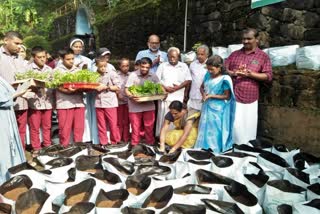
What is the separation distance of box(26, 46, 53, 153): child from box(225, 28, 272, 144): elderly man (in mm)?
2408

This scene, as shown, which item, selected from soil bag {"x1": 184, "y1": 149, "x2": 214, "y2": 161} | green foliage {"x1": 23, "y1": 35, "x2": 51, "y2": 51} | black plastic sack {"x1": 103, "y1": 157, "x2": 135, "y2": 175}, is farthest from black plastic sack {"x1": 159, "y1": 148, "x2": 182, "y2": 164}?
green foliage {"x1": 23, "y1": 35, "x2": 51, "y2": 51}

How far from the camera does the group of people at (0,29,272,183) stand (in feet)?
14.0

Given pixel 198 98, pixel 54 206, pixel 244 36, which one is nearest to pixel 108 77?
pixel 198 98

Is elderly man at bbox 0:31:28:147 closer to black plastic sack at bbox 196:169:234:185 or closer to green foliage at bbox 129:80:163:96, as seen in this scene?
green foliage at bbox 129:80:163:96

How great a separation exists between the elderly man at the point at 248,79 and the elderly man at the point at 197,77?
0.55 meters

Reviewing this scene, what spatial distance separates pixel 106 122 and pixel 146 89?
32.0 inches

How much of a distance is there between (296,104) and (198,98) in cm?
131

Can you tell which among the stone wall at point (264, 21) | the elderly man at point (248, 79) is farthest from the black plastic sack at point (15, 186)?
the stone wall at point (264, 21)

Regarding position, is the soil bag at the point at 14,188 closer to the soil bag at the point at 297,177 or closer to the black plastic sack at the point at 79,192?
the black plastic sack at the point at 79,192

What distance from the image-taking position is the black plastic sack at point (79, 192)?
2.76 meters

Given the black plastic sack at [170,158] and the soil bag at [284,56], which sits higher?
the soil bag at [284,56]

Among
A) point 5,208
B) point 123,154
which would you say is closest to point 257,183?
point 123,154

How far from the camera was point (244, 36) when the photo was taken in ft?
14.5

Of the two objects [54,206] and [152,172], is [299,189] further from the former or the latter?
[54,206]
